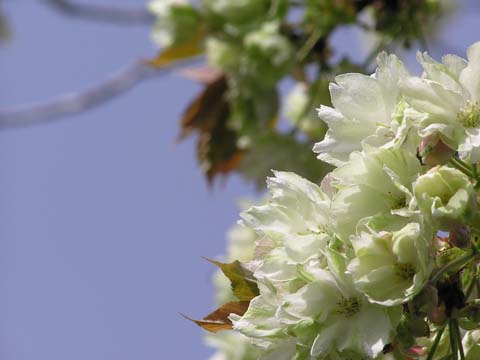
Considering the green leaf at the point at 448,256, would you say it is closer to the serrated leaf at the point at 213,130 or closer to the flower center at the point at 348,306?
the flower center at the point at 348,306

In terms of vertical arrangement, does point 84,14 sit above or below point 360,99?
below

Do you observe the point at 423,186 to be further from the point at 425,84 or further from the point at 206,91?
the point at 206,91

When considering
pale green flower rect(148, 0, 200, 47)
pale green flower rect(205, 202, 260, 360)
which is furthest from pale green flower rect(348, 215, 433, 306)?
pale green flower rect(148, 0, 200, 47)

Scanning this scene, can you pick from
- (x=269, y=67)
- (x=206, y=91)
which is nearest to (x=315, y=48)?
(x=269, y=67)

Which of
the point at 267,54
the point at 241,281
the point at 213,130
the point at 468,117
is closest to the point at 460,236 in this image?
the point at 468,117

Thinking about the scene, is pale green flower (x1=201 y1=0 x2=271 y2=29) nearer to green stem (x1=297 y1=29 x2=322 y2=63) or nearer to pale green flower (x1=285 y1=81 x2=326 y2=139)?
green stem (x1=297 y1=29 x2=322 y2=63)

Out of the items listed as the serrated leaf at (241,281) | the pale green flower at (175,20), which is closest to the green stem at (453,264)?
the serrated leaf at (241,281)

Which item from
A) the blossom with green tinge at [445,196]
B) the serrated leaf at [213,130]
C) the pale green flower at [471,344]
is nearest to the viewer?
the blossom with green tinge at [445,196]
